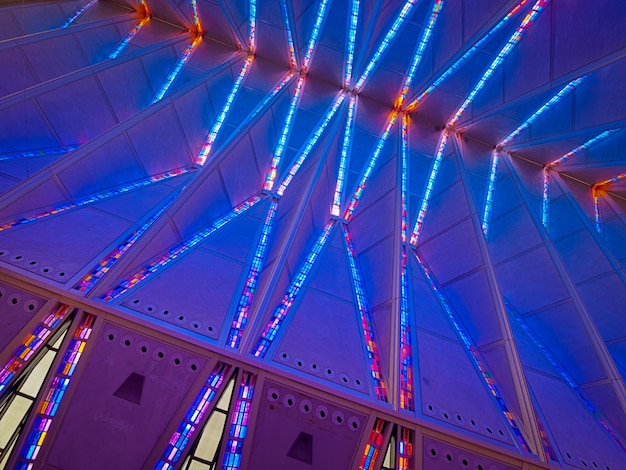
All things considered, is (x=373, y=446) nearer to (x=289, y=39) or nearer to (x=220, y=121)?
(x=220, y=121)

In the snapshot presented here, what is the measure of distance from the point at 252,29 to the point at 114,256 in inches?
A: 275

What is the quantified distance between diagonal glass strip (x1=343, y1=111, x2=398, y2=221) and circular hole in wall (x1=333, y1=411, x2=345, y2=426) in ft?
16.0

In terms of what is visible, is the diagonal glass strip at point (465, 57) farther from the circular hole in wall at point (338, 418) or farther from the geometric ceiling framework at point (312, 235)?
the circular hole in wall at point (338, 418)

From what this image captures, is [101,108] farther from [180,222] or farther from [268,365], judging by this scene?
[268,365]

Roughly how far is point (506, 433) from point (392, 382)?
1751mm

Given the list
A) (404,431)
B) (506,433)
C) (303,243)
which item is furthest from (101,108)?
(506,433)

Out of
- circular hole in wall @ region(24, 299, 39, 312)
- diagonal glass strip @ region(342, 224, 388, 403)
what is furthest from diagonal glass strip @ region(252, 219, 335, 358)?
circular hole in wall @ region(24, 299, 39, 312)

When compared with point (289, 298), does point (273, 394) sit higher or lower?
lower

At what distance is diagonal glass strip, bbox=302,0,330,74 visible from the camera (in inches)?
343

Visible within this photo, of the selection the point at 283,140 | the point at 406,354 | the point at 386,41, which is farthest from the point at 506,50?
the point at 406,354

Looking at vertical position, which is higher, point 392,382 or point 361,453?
point 392,382

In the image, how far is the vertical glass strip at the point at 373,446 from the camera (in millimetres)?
4438

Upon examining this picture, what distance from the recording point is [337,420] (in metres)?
4.59

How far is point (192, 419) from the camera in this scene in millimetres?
4293
